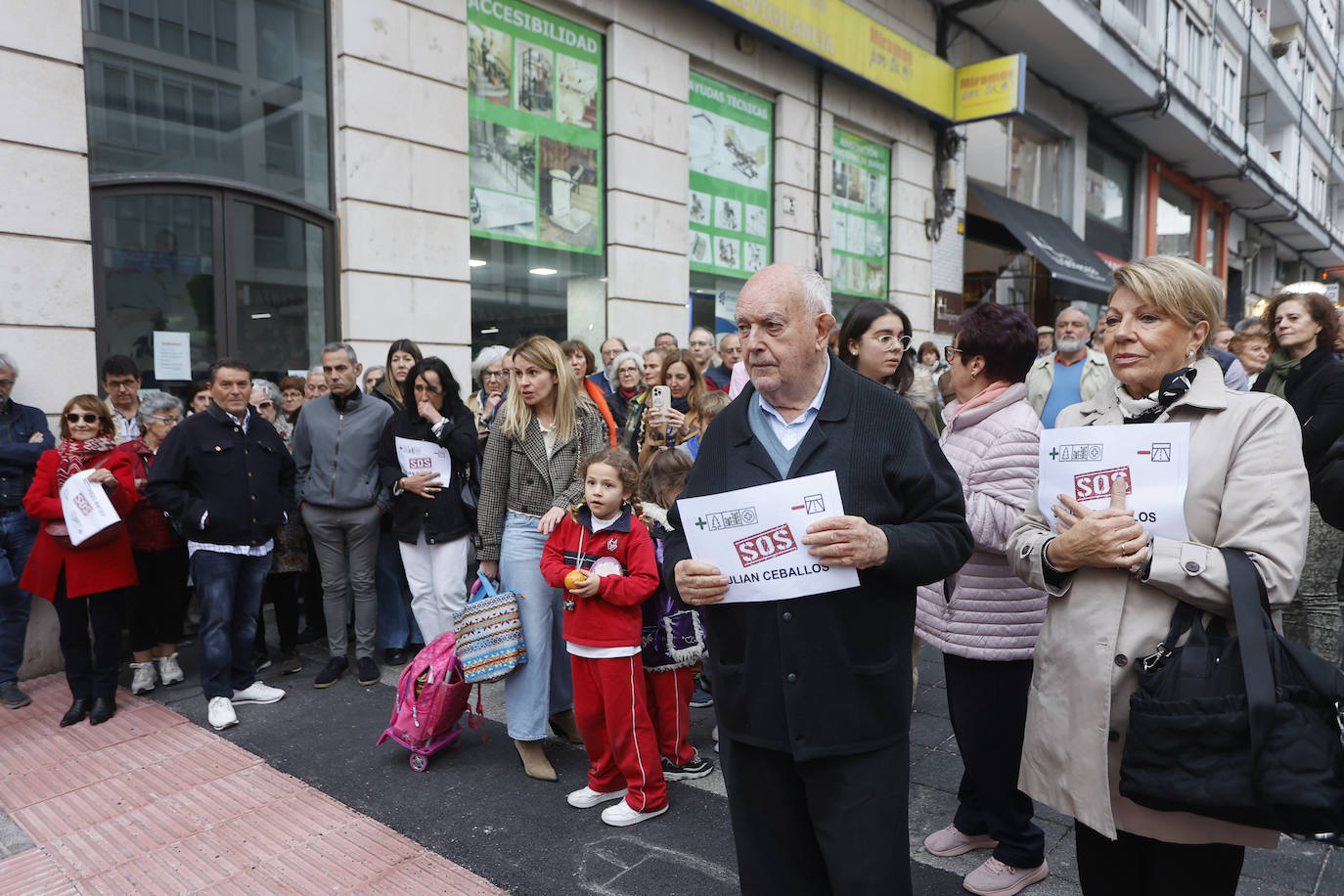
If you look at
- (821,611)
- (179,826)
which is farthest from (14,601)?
(821,611)

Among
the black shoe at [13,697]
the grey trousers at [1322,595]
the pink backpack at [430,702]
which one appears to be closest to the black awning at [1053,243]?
the grey trousers at [1322,595]

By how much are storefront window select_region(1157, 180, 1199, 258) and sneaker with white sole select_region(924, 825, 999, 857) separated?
2365cm

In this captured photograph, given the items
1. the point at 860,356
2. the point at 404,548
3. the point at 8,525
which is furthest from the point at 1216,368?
the point at 8,525

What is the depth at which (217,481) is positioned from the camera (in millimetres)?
5074

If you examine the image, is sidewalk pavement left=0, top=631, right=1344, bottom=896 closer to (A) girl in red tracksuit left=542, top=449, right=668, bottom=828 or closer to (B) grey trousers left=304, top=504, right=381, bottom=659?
(A) girl in red tracksuit left=542, top=449, right=668, bottom=828

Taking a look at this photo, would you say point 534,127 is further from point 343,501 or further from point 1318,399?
point 1318,399

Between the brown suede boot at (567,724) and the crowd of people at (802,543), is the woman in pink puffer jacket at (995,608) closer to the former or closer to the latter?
the crowd of people at (802,543)

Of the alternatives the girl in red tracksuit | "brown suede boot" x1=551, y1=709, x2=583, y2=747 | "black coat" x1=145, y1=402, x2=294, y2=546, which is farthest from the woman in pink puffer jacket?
"black coat" x1=145, y1=402, x2=294, y2=546

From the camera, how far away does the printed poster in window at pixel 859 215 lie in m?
13.0

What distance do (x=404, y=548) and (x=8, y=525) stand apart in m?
2.47

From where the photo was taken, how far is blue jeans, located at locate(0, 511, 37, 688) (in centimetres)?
→ 533

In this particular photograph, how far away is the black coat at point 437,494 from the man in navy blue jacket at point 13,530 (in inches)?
88.5

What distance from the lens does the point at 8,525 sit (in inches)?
211

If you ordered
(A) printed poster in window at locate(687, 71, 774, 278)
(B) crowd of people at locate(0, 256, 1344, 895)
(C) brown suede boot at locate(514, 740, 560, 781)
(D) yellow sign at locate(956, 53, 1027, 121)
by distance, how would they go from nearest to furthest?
(B) crowd of people at locate(0, 256, 1344, 895), (C) brown suede boot at locate(514, 740, 560, 781), (A) printed poster in window at locate(687, 71, 774, 278), (D) yellow sign at locate(956, 53, 1027, 121)
